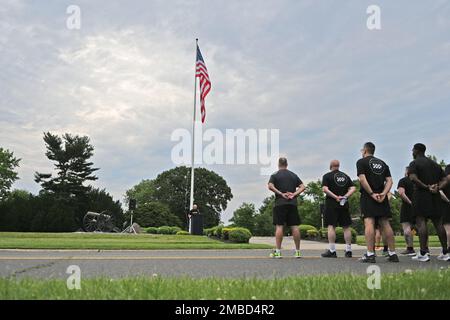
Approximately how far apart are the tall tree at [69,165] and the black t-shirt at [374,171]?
55778 millimetres

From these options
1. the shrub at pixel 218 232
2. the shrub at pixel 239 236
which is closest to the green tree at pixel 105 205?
the shrub at pixel 218 232

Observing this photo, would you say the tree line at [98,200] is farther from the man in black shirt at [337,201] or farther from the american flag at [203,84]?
the man in black shirt at [337,201]

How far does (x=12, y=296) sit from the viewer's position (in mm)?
3375

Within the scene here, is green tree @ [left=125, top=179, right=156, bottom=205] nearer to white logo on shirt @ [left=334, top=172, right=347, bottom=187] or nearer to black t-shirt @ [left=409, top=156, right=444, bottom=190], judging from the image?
white logo on shirt @ [left=334, top=172, right=347, bottom=187]

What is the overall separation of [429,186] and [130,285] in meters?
6.17

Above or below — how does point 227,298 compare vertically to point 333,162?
below

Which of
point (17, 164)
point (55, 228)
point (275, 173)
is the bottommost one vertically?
point (55, 228)

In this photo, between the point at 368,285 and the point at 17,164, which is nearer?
the point at 368,285

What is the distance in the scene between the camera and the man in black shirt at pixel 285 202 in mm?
8938

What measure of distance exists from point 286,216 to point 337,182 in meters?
1.40

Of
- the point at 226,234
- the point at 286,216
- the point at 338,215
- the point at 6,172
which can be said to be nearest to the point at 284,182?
the point at 286,216
